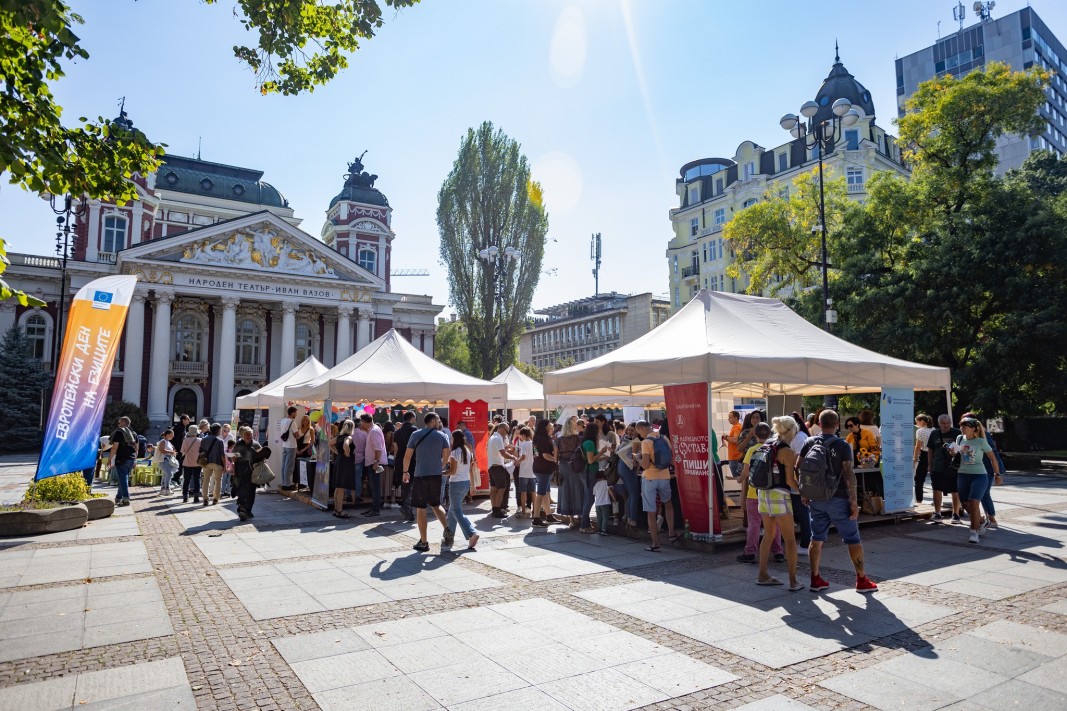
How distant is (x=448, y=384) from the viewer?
1466 centimetres

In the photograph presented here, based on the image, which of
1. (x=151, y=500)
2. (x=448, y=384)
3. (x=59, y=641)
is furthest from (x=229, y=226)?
(x=59, y=641)

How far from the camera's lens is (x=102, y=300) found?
11.6m

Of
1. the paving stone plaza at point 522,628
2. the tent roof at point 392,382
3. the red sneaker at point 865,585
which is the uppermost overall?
the tent roof at point 392,382

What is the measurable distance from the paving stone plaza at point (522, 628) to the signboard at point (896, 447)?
1425 mm

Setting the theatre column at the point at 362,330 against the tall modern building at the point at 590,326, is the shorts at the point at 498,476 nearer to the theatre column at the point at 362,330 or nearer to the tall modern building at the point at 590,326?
the theatre column at the point at 362,330

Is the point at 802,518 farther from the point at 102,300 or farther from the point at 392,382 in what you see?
the point at 102,300

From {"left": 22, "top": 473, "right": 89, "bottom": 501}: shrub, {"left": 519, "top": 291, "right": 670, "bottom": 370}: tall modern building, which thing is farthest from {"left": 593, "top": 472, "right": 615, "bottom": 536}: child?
{"left": 519, "top": 291, "right": 670, "bottom": 370}: tall modern building

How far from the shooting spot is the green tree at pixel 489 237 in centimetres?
3891

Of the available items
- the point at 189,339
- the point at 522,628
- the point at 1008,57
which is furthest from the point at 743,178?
the point at 522,628

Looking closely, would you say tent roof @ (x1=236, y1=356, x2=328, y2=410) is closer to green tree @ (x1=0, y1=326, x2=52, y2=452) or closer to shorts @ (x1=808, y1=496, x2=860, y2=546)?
shorts @ (x1=808, y1=496, x2=860, y2=546)

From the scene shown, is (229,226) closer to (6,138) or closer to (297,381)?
(297,381)

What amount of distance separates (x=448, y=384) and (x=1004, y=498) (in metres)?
12.3

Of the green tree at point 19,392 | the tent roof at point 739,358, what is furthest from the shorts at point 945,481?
the green tree at point 19,392

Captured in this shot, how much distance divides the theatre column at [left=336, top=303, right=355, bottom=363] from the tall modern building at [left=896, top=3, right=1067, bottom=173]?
58507 mm
